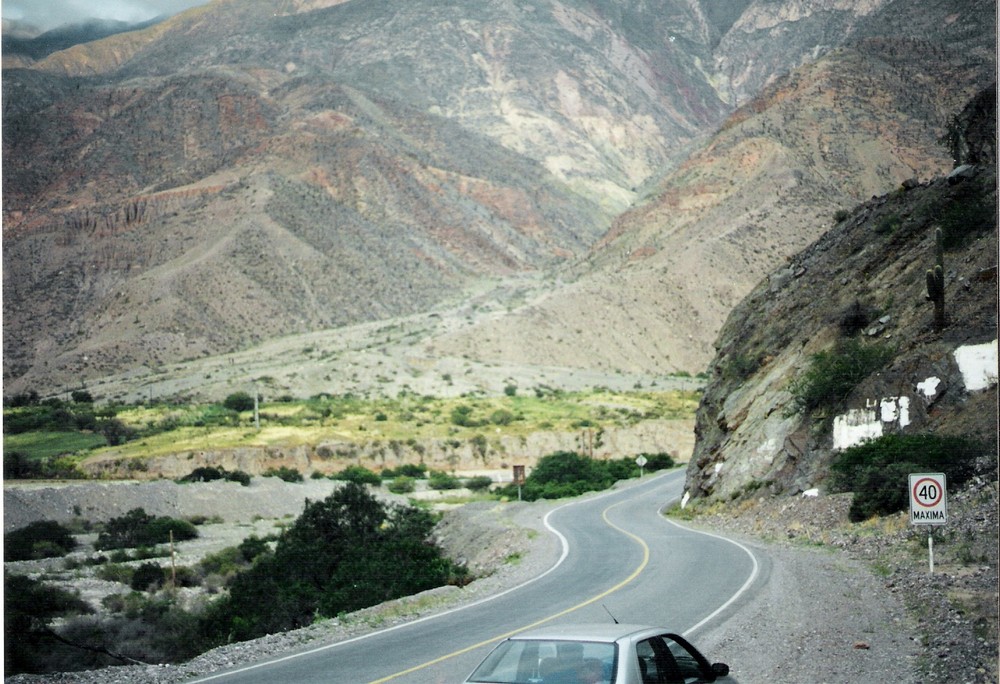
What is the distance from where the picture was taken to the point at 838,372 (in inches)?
1193

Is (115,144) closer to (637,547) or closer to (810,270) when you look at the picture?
(810,270)

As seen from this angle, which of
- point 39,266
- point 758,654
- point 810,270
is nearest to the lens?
point 758,654

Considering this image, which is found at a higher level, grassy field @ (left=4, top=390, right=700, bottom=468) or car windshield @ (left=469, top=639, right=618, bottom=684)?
grassy field @ (left=4, top=390, right=700, bottom=468)

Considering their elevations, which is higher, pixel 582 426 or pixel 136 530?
pixel 582 426

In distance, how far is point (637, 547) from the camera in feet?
86.2

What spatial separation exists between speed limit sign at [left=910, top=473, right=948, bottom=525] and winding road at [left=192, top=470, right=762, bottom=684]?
126 inches

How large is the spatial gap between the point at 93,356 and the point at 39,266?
3134 cm

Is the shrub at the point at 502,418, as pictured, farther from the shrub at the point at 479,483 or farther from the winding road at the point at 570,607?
the winding road at the point at 570,607

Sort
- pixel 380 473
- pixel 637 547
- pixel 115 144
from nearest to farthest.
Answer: pixel 637 547
pixel 380 473
pixel 115 144

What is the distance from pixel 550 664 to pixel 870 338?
26812 mm

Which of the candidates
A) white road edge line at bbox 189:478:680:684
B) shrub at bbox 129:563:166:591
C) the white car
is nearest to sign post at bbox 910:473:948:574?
white road edge line at bbox 189:478:680:684

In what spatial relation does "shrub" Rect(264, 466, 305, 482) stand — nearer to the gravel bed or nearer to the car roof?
the gravel bed

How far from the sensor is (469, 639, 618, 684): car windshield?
300 inches

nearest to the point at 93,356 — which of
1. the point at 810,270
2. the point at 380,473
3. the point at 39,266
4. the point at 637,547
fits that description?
the point at 39,266
